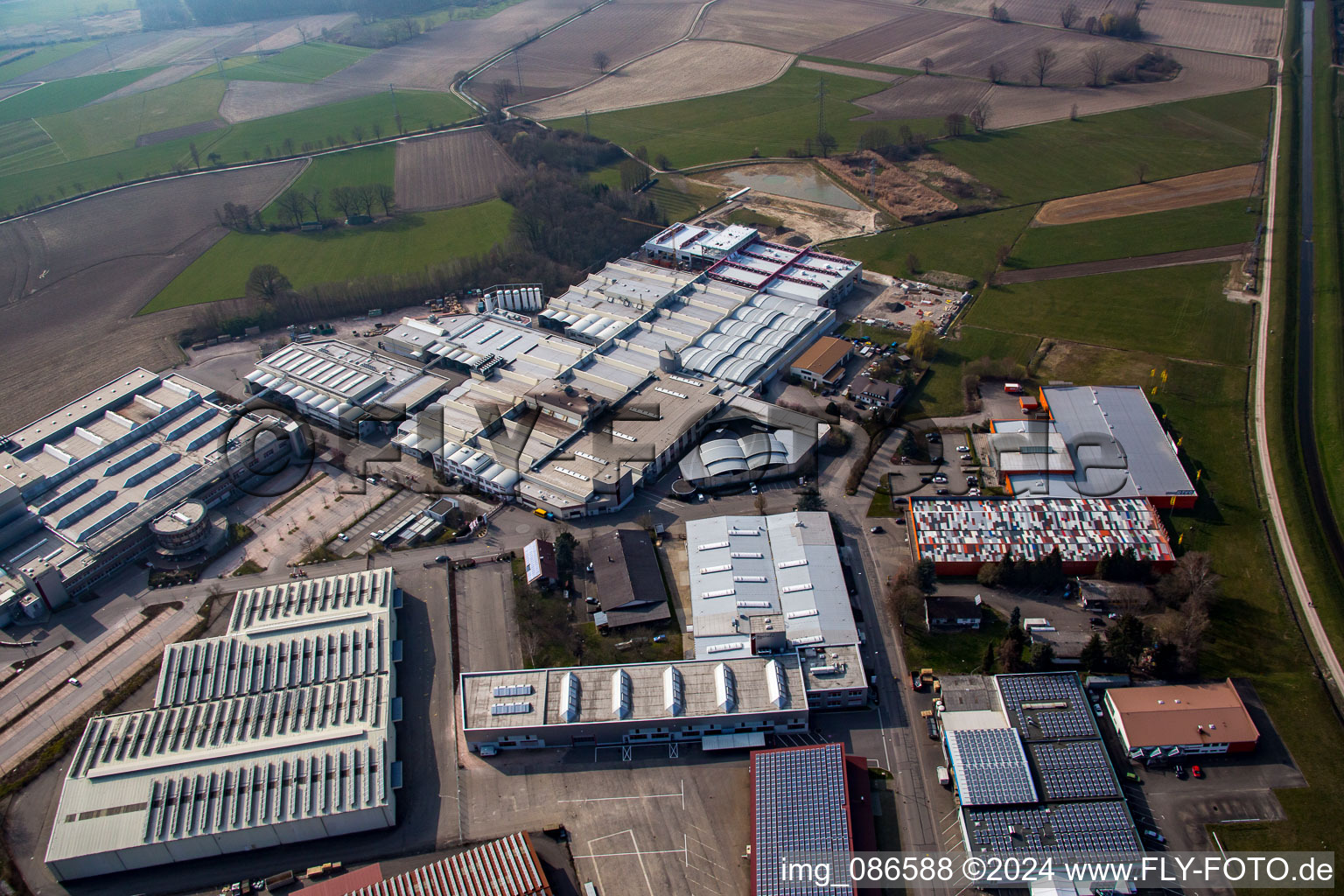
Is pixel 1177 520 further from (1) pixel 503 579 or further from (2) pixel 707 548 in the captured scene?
(1) pixel 503 579

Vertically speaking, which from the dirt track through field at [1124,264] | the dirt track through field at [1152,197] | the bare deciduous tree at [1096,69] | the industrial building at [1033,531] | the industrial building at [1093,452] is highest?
the bare deciduous tree at [1096,69]

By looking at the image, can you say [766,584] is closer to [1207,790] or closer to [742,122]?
[1207,790]

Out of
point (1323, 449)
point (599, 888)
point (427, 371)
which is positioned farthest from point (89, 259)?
point (1323, 449)

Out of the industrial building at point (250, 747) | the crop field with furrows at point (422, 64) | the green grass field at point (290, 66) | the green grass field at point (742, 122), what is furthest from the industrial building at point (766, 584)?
the green grass field at point (290, 66)

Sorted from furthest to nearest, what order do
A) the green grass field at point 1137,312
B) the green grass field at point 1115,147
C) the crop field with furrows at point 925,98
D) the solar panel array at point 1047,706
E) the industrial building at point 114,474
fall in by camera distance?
the crop field with furrows at point 925,98, the green grass field at point 1115,147, the green grass field at point 1137,312, the industrial building at point 114,474, the solar panel array at point 1047,706

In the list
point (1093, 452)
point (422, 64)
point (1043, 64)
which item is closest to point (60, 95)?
point (422, 64)

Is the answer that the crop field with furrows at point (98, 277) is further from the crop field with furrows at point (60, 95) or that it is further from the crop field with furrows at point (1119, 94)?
the crop field with furrows at point (1119, 94)

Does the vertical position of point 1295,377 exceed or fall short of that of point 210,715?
it exceeds it
